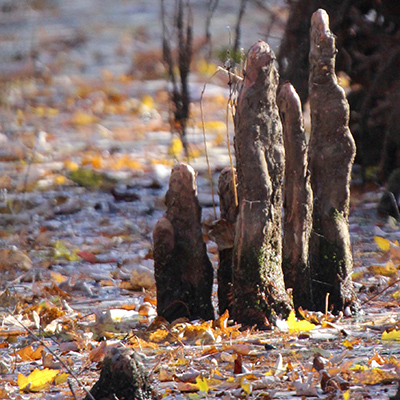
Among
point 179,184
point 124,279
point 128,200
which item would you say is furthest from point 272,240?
point 128,200

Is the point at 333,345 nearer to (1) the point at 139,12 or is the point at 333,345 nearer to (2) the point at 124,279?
(2) the point at 124,279

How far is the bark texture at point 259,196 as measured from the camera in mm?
3404

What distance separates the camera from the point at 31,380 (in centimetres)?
299

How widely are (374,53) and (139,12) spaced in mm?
10991

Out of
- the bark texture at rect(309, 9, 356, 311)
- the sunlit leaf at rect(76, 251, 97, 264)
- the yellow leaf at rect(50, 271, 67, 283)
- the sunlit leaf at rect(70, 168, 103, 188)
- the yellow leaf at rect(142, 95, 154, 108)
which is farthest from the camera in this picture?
the yellow leaf at rect(142, 95, 154, 108)

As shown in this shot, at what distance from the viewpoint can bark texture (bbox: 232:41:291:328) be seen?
340cm

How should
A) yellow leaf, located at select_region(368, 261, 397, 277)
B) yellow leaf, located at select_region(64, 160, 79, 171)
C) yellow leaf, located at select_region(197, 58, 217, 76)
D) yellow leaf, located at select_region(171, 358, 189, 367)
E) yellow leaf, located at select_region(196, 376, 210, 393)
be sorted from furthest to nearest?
yellow leaf, located at select_region(197, 58, 217, 76) < yellow leaf, located at select_region(64, 160, 79, 171) < yellow leaf, located at select_region(368, 261, 397, 277) < yellow leaf, located at select_region(171, 358, 189, 367) < yellow leaf, located at select_region(196, 376, 210, 393)

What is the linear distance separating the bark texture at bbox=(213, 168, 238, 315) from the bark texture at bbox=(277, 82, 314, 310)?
251mm

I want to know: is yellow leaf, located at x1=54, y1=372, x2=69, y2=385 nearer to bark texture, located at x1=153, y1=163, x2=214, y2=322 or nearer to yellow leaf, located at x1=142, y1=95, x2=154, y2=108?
bark texture, located at x1=153, y1=163, x2=214, y2=322

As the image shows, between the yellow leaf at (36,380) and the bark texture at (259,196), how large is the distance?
0.90m

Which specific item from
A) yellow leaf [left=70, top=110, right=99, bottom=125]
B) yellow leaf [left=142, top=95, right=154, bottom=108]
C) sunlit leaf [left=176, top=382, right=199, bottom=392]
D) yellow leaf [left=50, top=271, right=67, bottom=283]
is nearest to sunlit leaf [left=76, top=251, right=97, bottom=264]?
yellow leaf [left=50, top=271, right=67, bottom=283]

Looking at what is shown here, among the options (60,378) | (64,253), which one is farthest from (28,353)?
(64,253)

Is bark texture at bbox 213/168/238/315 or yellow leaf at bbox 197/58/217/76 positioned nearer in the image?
bark texture at bbox 213/168/238/315

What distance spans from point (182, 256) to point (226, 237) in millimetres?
233
